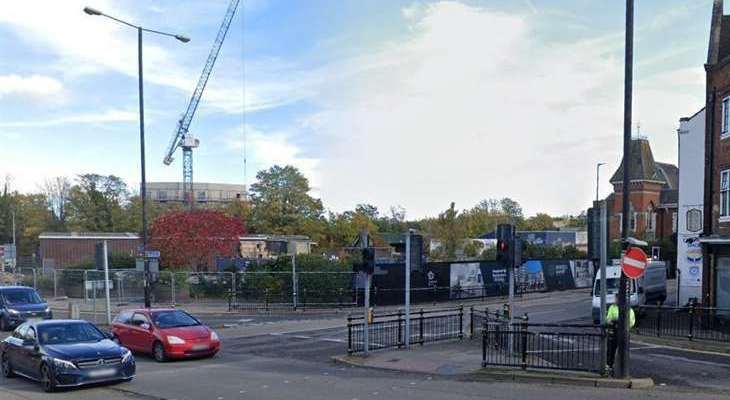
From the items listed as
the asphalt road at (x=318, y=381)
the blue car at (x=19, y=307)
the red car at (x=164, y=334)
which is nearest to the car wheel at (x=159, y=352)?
the red car at (x=164, y=334)

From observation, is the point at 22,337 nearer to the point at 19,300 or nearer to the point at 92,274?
the point at 19,300

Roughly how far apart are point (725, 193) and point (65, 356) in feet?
78.3

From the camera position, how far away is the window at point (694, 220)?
36.3m

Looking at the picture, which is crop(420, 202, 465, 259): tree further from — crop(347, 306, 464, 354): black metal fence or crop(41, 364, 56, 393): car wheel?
crop(41, 364, 56, 393): car wheel

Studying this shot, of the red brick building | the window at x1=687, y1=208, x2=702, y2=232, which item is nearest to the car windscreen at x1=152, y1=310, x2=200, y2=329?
the window at x1=687, y1=208, x2=702, y2=232

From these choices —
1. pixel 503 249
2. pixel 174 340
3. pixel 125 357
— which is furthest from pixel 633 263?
pixel 174 340

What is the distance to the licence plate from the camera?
1383 centimetres

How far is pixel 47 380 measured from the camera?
45.5 feet

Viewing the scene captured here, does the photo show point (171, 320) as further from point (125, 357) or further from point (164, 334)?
point (125, 357)

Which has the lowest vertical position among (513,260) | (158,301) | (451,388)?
(158,301)

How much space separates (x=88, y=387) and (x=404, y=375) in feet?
22.2

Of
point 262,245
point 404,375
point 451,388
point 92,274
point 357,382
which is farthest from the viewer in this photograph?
point 262,245

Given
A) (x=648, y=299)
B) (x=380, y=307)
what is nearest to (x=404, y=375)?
(x=380, y=307)

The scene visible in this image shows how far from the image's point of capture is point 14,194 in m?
93.8
